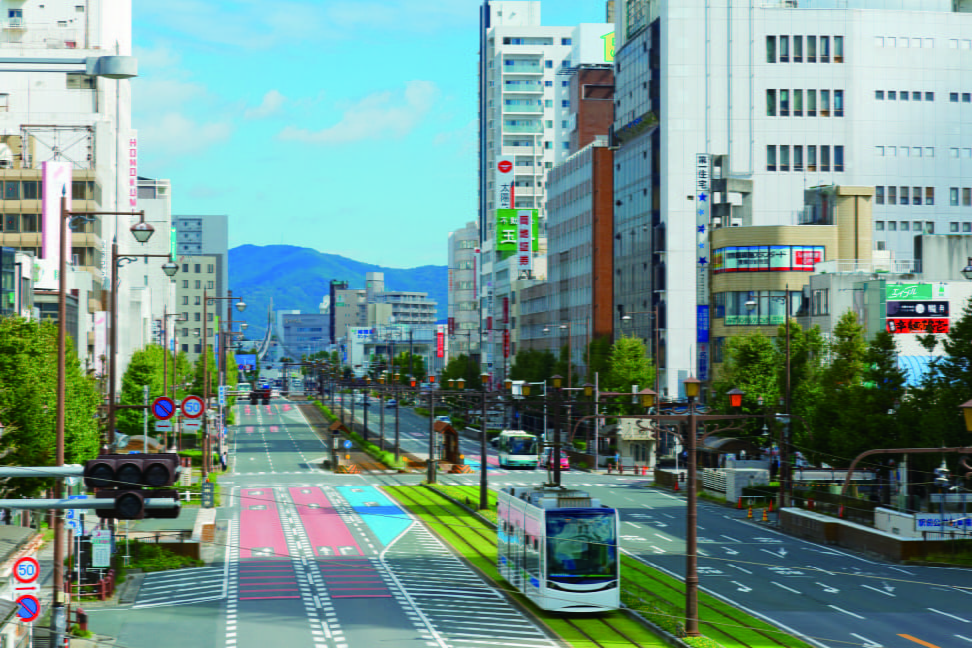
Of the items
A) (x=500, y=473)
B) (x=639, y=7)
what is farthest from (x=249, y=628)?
(x=639, y=7)

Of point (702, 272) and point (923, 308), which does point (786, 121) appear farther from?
point (923, 308)

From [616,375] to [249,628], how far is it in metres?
76.3

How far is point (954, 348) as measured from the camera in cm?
5284

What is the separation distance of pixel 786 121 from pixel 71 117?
80130 millimetres

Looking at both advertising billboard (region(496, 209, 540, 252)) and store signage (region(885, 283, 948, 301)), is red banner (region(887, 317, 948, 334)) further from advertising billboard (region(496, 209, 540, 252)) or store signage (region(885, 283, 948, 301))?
advertising billboard (region(496, 209, 540, 252))

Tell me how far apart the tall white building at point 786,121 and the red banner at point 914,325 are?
1392 inches

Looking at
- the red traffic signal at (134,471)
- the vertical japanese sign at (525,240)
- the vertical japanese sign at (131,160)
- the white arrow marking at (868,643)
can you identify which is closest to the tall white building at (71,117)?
the vertical japanese sign at (131,160)

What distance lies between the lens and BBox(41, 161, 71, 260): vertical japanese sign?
107 m

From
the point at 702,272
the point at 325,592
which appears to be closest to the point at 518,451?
the point at 702,272

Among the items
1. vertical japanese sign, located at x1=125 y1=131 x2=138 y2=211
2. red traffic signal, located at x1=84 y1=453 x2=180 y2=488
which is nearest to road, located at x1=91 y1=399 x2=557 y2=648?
red traffic signal, located at x1=84 y1=453 x2=180 y2=488

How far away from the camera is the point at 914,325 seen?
78938mm

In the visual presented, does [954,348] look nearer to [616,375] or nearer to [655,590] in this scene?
[655,590]

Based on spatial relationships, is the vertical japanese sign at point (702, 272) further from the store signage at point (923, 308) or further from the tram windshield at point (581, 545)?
the tram windshield at point (581, 545)

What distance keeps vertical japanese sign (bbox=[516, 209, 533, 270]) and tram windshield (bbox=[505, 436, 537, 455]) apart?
2822 inches
